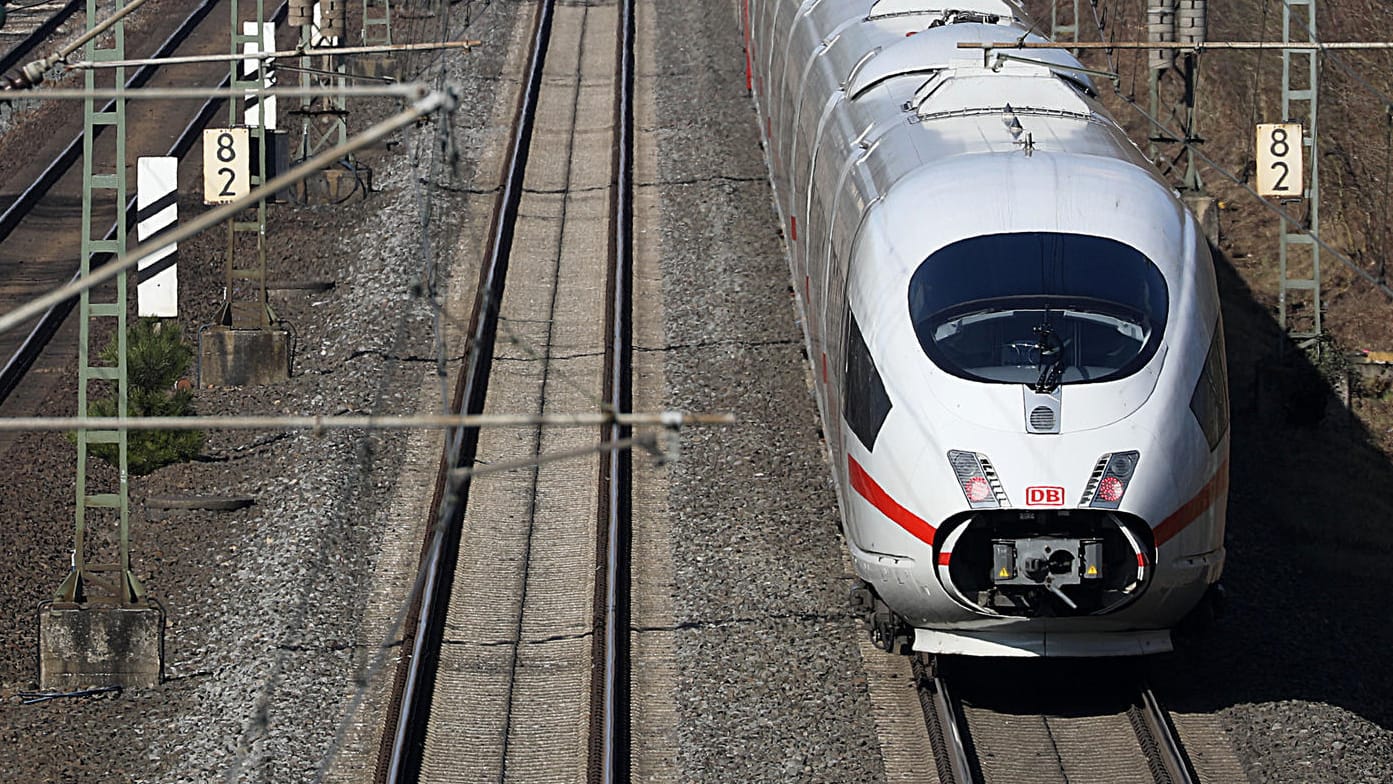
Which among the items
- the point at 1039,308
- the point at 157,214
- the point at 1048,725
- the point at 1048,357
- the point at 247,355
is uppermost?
the point at 157,214

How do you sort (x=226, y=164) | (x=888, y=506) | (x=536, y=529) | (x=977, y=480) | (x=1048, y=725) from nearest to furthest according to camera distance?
(x=977, y=480) → (x=888, y=506) → (x=1048, y=725) → (x=536, y=529) → (x=226, y=164)

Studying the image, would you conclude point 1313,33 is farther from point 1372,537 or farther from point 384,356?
point 384,356

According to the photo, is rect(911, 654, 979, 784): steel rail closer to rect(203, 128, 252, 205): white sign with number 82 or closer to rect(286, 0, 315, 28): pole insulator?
rect(203, 128, 252, 205): white sign with number 82

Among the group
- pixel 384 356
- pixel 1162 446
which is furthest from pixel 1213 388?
pixel 384 356

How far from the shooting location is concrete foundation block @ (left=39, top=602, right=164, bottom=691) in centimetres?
1461

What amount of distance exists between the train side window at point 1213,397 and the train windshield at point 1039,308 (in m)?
0.44

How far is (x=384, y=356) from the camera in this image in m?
20.0

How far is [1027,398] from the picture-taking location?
Answer: 449 inches

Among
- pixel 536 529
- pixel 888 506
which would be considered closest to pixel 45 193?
pixel 536 529

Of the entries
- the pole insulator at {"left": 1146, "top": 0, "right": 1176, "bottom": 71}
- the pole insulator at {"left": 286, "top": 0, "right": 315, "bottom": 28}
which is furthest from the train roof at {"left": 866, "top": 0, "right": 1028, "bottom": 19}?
the pole insulator at {"left": 286, "top": 0, "right": 315, "bottom": 28}

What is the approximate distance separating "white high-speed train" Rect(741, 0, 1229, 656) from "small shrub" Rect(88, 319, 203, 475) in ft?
28.2

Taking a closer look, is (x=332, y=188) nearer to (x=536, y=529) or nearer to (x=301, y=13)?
(x=301, y=13)

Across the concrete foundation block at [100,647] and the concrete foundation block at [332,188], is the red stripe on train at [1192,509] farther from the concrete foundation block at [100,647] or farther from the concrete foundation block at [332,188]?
the concrete foundation block at [332,188]

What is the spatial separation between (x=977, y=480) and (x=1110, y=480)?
0.84 metres
